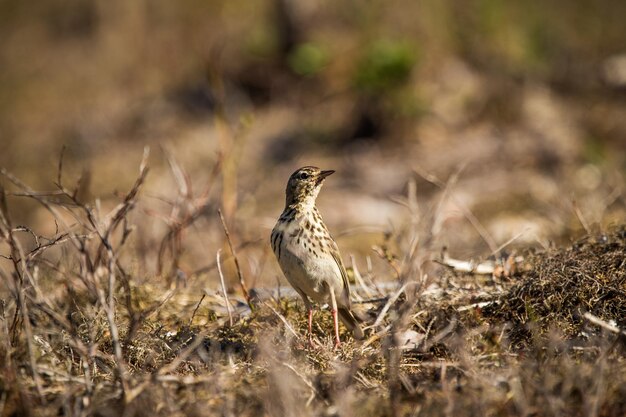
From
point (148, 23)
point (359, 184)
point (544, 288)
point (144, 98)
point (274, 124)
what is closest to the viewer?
point (544, 288)

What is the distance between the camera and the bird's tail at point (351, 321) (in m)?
4.11

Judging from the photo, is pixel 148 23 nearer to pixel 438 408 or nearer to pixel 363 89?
pixel 363 89

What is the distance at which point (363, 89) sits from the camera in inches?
433

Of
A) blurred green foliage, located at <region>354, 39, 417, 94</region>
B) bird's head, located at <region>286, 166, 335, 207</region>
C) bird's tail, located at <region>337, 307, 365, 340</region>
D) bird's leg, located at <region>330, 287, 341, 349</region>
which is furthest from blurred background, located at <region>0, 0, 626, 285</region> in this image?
bird's leg, located at <region>330, 287, 341, 349</region>

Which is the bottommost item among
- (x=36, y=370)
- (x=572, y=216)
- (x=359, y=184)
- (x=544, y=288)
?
(x=359, y=184)

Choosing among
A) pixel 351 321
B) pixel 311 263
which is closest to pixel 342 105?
pixel 311 263

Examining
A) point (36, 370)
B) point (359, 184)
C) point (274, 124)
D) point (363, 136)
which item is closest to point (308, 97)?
point (274, 124)

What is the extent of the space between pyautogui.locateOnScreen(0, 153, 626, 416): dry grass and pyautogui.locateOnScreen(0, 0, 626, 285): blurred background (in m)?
3.31

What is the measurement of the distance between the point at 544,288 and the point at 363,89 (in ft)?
24.4

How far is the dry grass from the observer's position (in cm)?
299

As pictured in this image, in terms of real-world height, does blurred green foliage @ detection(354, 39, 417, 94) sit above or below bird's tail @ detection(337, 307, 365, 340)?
above

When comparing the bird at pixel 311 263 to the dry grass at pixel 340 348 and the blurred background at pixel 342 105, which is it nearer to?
the dry grass at pixel 340 348

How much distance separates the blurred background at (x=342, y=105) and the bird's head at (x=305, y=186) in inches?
108

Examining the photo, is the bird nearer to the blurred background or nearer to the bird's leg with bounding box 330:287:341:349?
the bird's leg with bounding box 330:287:341:349
